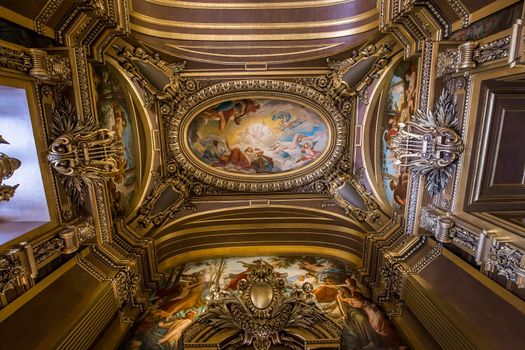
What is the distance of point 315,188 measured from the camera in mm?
8789

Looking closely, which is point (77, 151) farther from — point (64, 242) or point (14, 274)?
point (14, 274)

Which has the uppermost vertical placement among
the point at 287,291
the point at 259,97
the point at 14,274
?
the point at 259,97

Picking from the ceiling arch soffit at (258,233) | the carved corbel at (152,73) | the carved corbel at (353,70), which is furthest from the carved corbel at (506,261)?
the carved corbel at (152,73)

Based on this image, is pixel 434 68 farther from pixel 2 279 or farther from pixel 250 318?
pixel 2 279

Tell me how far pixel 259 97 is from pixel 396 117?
10.3ft

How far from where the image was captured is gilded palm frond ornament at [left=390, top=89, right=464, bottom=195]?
5340 mm

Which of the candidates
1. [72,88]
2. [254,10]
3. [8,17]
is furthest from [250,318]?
[254,10]

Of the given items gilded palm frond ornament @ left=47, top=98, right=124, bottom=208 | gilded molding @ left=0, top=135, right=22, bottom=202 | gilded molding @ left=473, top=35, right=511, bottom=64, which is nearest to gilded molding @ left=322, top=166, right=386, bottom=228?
gilded molding @ left=473, top=35, right=511, bottom=64

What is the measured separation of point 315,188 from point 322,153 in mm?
951

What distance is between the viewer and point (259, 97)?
797 cm

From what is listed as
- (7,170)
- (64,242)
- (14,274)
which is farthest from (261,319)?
(7,170)

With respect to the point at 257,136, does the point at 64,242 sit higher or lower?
lower

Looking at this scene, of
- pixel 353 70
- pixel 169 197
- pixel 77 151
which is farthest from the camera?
pixel 169 197

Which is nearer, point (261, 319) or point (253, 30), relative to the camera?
point (261, 319)
